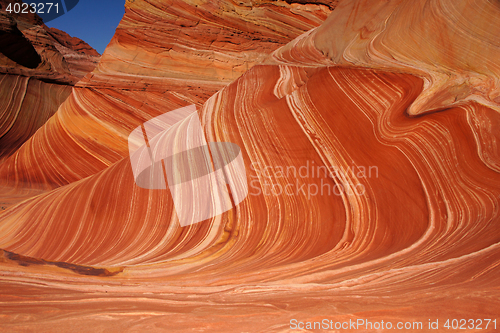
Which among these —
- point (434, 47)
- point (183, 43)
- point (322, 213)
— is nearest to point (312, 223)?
point (322, 213)

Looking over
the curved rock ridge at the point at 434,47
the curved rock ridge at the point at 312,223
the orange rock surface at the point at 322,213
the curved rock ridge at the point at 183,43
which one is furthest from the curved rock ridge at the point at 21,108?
the curved rock ridge at the point at 434,47

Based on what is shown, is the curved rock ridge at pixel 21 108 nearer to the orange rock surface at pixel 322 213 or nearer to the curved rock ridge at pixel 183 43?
the curved rock ridge at pixel 183 43

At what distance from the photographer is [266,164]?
4.42m

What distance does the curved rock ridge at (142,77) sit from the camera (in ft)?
29.5

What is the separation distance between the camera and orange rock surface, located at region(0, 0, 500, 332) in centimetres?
175

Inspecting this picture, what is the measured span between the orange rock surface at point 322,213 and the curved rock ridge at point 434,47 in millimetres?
23

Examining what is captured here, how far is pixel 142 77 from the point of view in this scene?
30.9ft

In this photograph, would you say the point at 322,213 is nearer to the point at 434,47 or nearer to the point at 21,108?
the point at 434,47

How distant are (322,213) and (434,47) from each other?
291cm

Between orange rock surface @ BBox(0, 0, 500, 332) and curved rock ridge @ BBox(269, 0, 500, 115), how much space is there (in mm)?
23

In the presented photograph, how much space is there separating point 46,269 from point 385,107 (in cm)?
412

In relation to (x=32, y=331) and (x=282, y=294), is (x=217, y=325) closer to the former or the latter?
(x=282, y=294)

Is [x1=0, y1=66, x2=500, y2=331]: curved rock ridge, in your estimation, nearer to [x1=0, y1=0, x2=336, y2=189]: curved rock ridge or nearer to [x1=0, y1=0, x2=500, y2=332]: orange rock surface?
[x1=0, y1=0, x2=500, y2=332]: orange rock surface

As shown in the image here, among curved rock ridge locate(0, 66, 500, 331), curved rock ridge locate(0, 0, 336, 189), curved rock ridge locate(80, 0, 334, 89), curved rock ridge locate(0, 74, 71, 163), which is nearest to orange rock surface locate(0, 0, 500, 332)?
curved rock ridge locate(0, 66, 500, 331)
